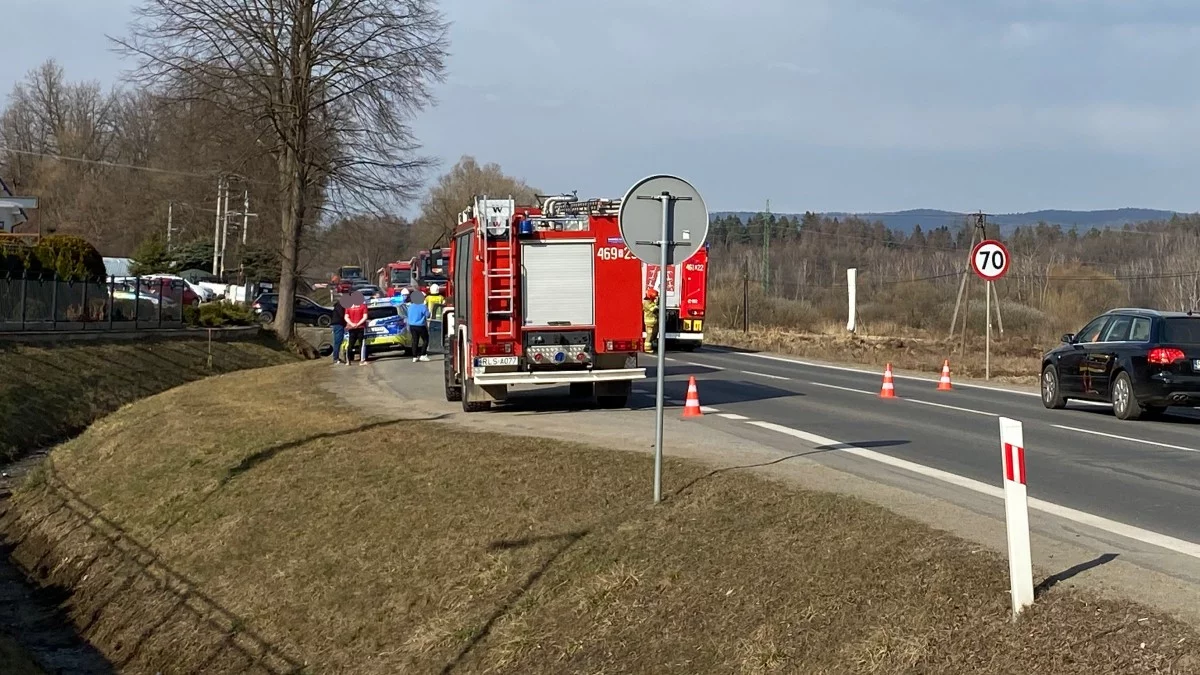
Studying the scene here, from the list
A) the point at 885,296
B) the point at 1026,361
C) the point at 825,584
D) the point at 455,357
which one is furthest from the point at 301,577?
the point at 885,296

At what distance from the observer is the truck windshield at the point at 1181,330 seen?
1748 cm

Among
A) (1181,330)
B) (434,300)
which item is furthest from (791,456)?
(434,300)

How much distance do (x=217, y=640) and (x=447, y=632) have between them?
10.9 feet

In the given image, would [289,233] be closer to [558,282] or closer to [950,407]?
[558,282]

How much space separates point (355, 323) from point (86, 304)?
826 centimetres

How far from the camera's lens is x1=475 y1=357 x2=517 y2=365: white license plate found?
56.3 feet

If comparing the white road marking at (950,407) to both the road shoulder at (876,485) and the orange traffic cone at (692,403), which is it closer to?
the road shoulder at (876,485)

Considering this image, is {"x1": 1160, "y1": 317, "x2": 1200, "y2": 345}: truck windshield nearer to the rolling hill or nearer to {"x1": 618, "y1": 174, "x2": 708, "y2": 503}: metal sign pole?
{"x1": 618, "y1": 174, "x2": 708, "y2": 503}: metal sign pole

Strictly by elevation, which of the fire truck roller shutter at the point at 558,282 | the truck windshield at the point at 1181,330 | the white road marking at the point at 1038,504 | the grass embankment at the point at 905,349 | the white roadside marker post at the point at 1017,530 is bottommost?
the grass embankment at the point at 905,349

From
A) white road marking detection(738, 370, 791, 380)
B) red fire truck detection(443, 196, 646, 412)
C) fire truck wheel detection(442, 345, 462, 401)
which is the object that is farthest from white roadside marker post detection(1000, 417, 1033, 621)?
white road marking detection(738, 370, 791, 380)

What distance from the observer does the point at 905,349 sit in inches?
1747

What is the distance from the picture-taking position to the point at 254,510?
14586 millimetres

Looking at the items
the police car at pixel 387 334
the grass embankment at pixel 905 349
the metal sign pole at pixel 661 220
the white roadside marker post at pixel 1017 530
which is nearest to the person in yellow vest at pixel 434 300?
the police car at pixel 387 334

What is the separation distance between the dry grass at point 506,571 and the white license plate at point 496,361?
1.21m
